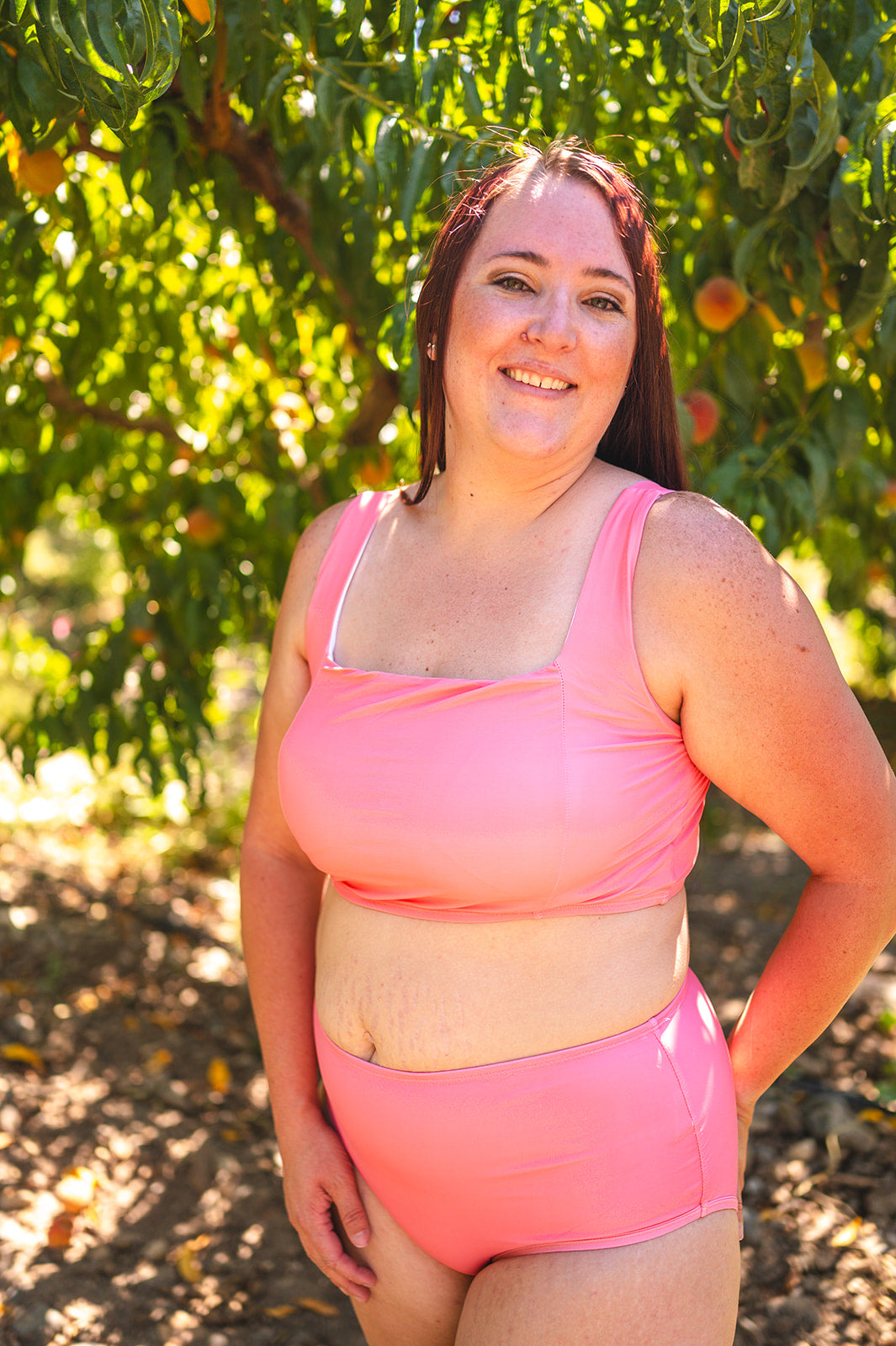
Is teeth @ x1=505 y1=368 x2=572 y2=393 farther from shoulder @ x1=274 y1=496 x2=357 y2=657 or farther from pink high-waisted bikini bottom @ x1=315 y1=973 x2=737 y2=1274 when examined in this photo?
pink high-waisted bikini bottom @ x1=315 y1=973 x2=737 y2=1274

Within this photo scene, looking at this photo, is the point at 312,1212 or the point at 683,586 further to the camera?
the point at 312,1212

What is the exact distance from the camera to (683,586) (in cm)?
114

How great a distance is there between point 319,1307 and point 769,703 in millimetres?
1766

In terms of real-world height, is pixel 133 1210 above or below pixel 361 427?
below

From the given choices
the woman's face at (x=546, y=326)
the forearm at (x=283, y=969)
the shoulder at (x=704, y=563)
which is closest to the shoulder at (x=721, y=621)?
the shoulder at (x=704, y=563)

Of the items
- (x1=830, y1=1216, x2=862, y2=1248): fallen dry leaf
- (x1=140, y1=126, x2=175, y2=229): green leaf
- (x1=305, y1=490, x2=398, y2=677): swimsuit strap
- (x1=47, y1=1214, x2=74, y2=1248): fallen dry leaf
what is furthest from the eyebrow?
(x1=47, y1=1214, x2=74, y2=1248): fallen dry leaf

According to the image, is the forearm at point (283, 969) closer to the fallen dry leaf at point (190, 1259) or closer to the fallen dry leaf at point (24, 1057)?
the fallen dry leaf at point (190, 1259)

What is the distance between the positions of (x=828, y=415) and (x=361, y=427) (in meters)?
1.01

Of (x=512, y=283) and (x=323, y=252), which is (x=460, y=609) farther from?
(x=323, y=252)

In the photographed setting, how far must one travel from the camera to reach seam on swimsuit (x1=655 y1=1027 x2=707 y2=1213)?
1.18 metres

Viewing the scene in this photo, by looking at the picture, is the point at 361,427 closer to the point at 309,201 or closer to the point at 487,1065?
the point at 309,201

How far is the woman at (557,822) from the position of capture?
44.9 inches

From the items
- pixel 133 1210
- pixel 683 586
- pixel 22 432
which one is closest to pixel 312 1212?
pixel 683 586

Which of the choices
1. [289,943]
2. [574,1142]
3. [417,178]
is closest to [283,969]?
[289,943]
